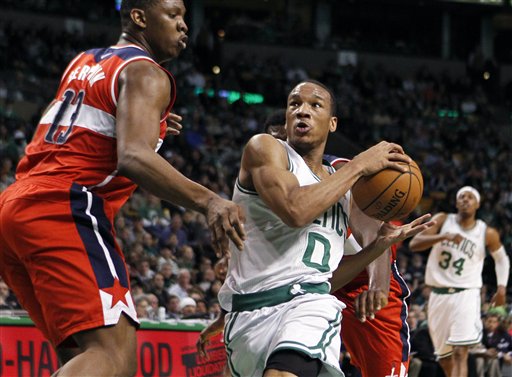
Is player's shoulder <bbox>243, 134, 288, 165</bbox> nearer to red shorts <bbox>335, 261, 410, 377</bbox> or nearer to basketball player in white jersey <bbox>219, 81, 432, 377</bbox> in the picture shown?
basketball player in white jersey <bbox>219, 81, 432, 377</bbox>

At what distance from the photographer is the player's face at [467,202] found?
9812 millimetres

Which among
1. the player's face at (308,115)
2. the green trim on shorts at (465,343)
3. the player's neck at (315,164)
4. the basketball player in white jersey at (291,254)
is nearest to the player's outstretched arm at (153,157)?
the basketball player in white jersey at (291,254)

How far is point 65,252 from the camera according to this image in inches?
142

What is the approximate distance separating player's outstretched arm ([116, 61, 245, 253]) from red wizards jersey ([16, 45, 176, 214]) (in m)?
0.09

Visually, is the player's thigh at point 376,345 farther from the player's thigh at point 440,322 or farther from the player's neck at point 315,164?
the player's thigh at point 440,322

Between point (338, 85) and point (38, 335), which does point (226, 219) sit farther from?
point (338, 85)

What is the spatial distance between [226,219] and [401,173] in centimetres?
130

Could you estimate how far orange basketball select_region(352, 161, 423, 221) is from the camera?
14.1ft

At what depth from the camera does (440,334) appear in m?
9.72

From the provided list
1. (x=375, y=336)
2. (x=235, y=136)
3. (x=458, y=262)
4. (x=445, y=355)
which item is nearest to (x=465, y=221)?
(x=458, y=262)

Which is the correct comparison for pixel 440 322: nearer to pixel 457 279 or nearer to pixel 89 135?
pixel 457 279

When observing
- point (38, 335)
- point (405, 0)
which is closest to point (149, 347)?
point (38, 335)

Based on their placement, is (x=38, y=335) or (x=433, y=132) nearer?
(x=38, y=335)

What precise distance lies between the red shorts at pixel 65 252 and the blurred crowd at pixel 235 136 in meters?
5.40
